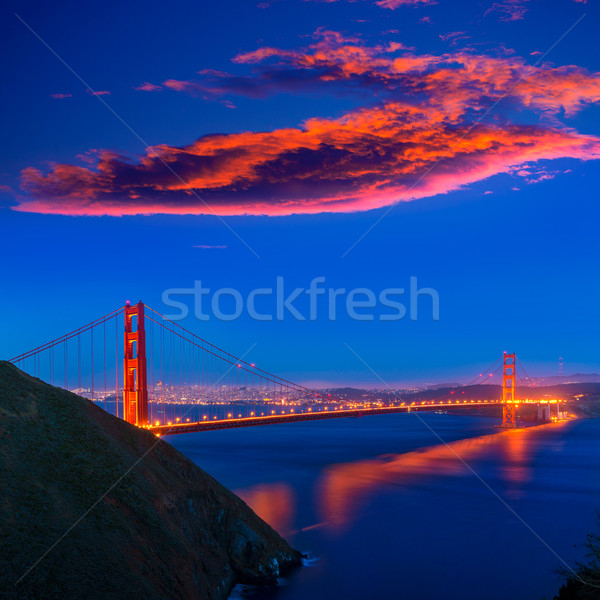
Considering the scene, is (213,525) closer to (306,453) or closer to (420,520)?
(420,520)

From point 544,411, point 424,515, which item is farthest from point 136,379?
point 544,411

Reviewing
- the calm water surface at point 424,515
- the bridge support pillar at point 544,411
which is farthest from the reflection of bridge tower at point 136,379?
the bridge support pillar at point 544,411

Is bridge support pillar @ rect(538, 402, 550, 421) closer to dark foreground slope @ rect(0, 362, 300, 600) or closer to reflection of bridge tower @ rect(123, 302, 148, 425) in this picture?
reflection of bridge tower @ rect(123, 302, 148, 425)

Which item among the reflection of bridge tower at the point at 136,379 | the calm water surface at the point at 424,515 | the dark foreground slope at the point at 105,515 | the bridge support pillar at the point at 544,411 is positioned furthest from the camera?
the bridge support pillar at the point at 544,411

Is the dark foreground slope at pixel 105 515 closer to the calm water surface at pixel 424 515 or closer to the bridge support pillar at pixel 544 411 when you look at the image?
the calm water surface at pixel 424 515

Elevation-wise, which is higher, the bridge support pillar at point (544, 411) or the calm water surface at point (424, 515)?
the calm water surface at point (424, 515)

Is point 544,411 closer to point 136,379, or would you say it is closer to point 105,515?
point 136,379

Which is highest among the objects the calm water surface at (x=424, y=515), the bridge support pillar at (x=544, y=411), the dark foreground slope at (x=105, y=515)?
the dark foreground slope at (x=105, y=515)
